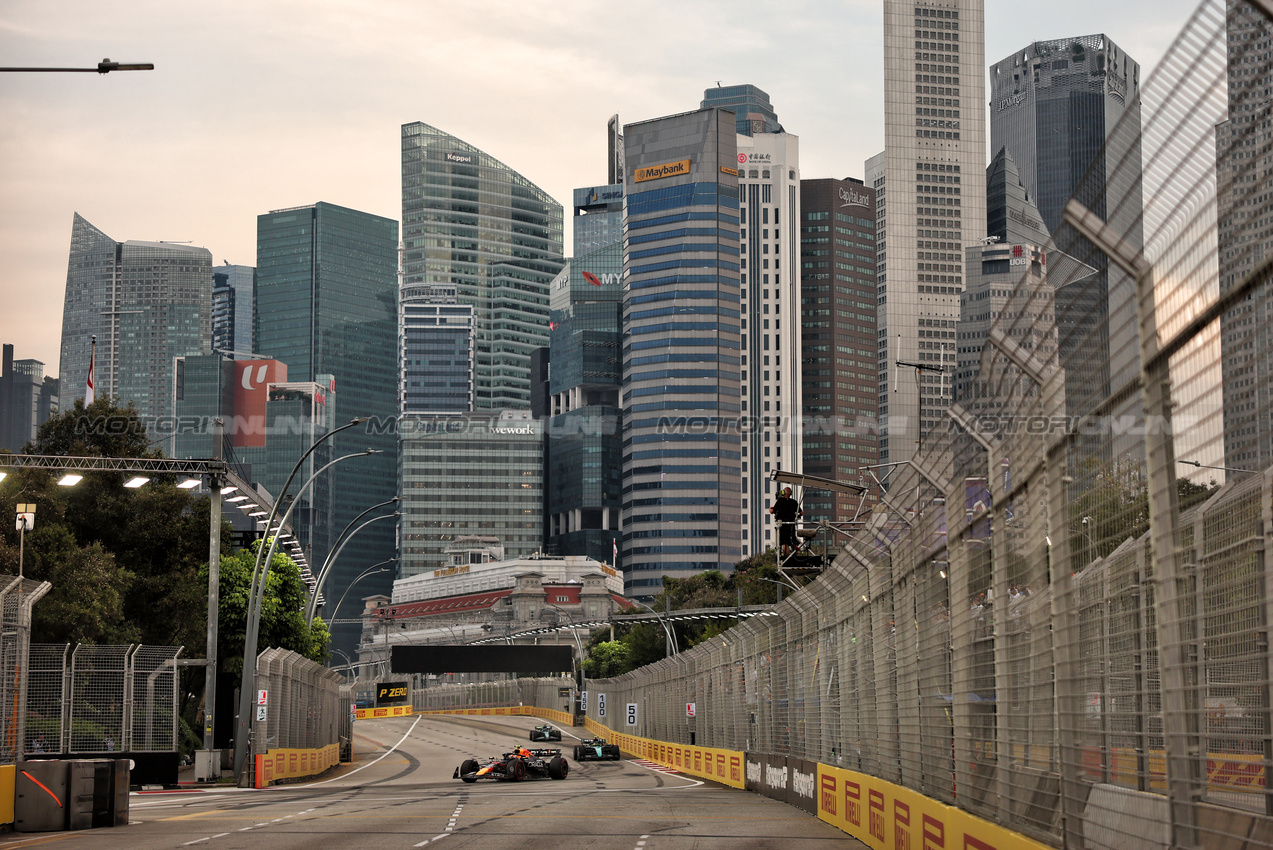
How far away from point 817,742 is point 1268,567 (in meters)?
16.4

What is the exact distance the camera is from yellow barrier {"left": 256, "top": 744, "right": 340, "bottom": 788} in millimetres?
36062

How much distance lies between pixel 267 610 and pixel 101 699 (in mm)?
25586

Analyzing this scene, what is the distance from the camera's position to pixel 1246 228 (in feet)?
15.4

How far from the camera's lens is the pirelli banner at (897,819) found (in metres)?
9.96

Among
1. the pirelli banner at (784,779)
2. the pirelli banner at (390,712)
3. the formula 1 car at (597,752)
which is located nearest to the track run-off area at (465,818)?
the pirelli banner at (784,779)

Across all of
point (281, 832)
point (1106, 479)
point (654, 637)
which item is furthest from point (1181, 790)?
point (654, 637)

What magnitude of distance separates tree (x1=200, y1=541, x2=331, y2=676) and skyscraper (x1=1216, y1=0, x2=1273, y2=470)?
49.3 metres

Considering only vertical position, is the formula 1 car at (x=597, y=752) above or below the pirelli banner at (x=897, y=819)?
below

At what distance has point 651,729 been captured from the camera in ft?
178

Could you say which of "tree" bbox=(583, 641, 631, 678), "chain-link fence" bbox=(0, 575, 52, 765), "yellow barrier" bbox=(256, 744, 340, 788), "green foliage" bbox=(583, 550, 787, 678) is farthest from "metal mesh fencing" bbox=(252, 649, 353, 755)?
"tree" bbox=(583, 641, 631, 678)

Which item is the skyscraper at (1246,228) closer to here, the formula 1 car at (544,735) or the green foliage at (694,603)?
the formula 1 car at (544,735)

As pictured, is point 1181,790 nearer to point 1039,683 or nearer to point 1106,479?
point 1106,479

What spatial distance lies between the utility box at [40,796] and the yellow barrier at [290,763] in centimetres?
1512

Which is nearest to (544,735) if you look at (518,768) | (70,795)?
(518,768)
